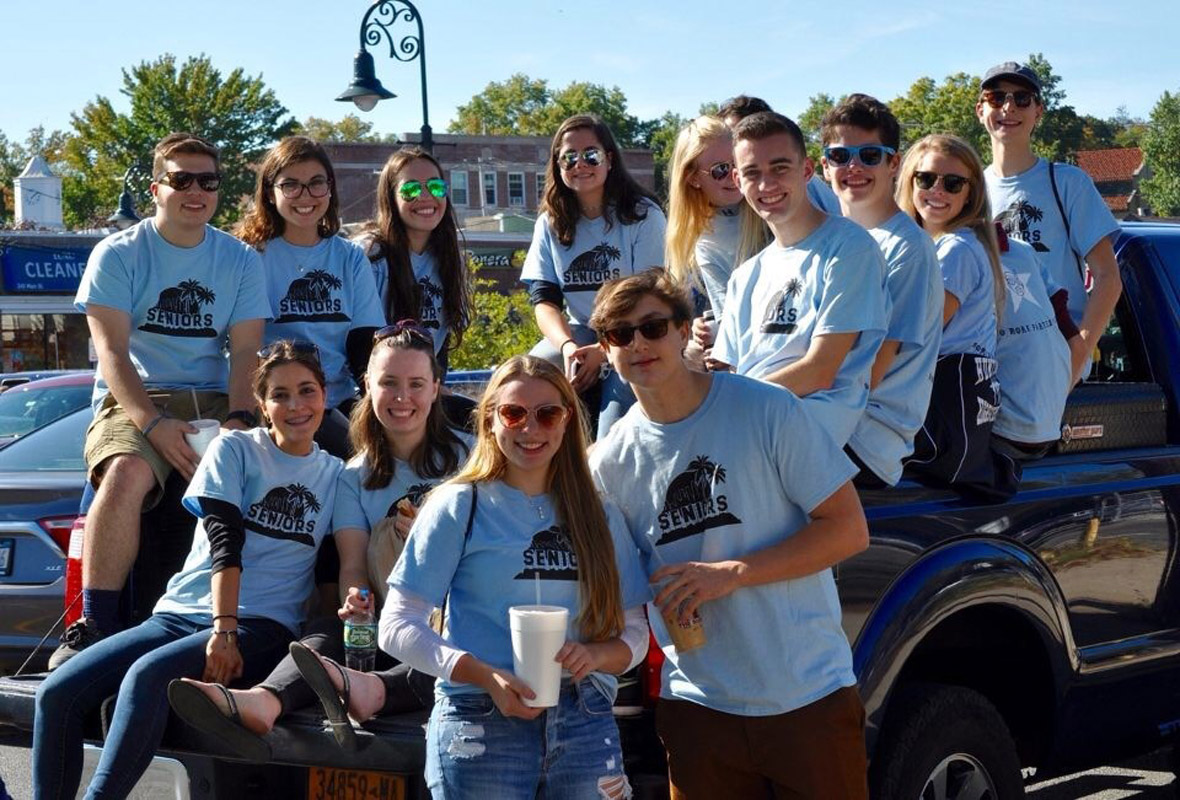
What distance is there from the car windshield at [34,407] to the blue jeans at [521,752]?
8.82 m

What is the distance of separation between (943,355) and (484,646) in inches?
71.7

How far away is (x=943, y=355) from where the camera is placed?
4.45 metres

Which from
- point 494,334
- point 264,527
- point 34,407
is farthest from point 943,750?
point 494,334

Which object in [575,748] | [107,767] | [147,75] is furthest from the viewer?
[147,75]

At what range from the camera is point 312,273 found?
530 centimetres

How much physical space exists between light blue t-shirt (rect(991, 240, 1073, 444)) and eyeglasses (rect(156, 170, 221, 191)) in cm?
263

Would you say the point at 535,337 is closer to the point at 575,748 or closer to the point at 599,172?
the point at 599,172

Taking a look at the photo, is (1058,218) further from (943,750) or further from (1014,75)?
(943,750)

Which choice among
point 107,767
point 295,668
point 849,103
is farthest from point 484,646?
point 849,103

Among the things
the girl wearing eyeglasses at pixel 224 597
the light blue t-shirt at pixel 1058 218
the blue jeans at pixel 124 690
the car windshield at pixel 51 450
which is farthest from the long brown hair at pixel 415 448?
the car windshield at pixel 51 450

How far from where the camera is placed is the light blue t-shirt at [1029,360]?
4562mm

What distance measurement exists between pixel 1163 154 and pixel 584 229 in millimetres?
86985

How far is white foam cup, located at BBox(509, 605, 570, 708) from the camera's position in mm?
3119

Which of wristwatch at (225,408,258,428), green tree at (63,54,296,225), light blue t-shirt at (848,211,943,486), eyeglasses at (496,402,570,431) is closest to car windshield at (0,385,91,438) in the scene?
wristwatch at (225,408,258,428)
